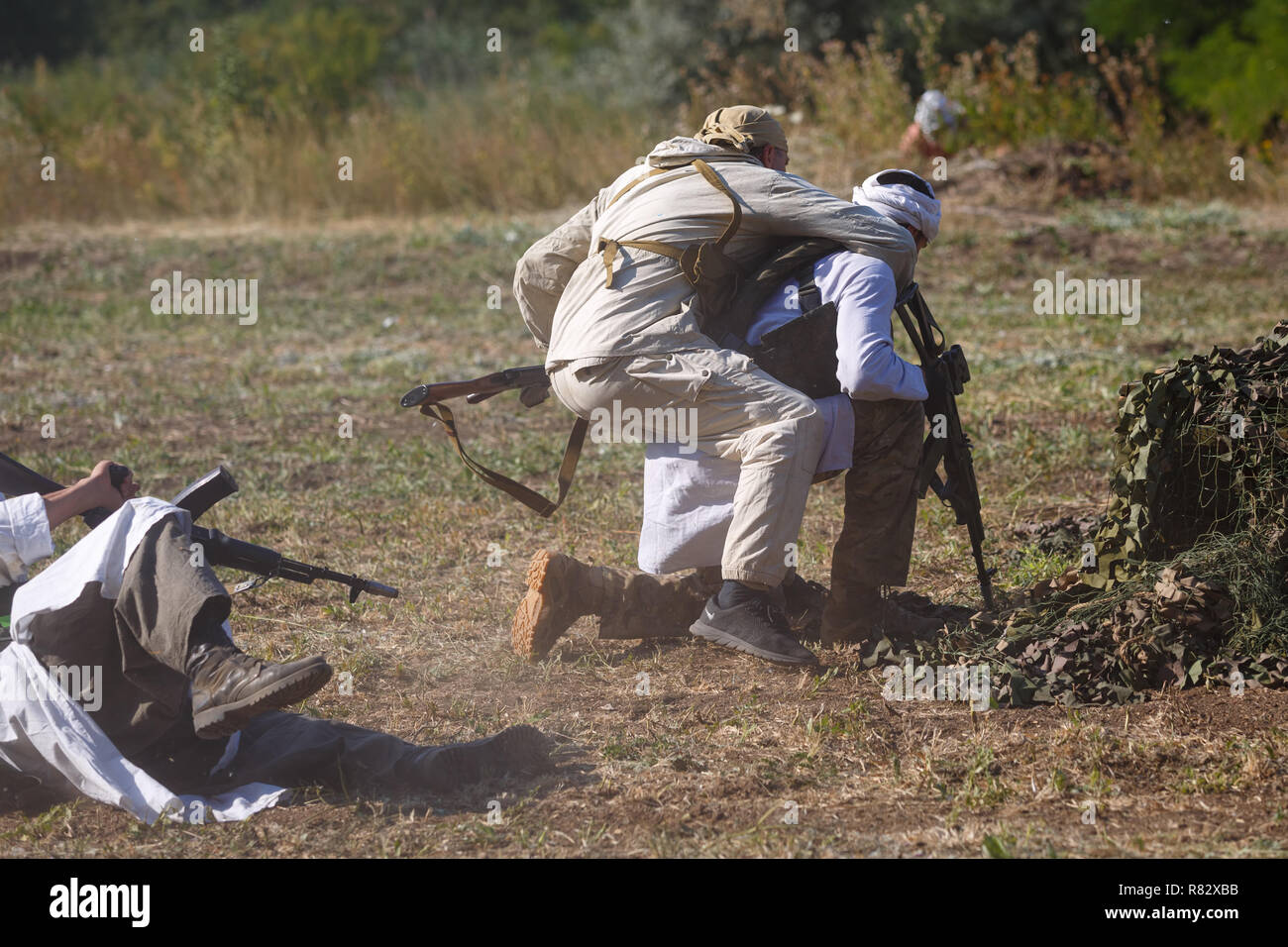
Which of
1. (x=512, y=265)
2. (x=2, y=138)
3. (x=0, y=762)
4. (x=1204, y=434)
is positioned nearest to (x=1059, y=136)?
(x=512, y=265)

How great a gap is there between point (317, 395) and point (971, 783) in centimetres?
577

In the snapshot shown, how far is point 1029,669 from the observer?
12.5 feet

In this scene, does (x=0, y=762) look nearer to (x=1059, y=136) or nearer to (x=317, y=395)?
(x=317, y=395)

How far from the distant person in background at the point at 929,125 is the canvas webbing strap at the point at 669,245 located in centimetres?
975

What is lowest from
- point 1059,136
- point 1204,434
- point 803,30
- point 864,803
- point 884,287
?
point 864,803

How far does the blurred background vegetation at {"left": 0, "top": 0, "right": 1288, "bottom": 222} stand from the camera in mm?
13695

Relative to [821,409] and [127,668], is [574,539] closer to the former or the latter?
[821,409]

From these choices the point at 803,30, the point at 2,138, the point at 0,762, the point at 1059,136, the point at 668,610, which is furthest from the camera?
the point at 803,30

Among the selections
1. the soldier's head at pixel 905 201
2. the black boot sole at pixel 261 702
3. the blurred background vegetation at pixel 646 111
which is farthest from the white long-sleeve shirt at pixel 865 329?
the blurred background vegetation at pixel 646 111

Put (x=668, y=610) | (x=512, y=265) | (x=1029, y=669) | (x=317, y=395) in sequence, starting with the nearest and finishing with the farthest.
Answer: (x=1029, y=669) < (x=668, y=610) < (x=317, y=395) < (x=512, y=265)

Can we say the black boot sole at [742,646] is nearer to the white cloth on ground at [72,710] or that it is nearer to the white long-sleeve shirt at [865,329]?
the white long-sleeve shirt at [865,329]

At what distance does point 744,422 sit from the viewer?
12.6ft

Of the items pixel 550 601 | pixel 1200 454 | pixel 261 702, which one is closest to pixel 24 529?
pixel 261 702

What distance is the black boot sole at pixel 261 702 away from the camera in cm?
293
